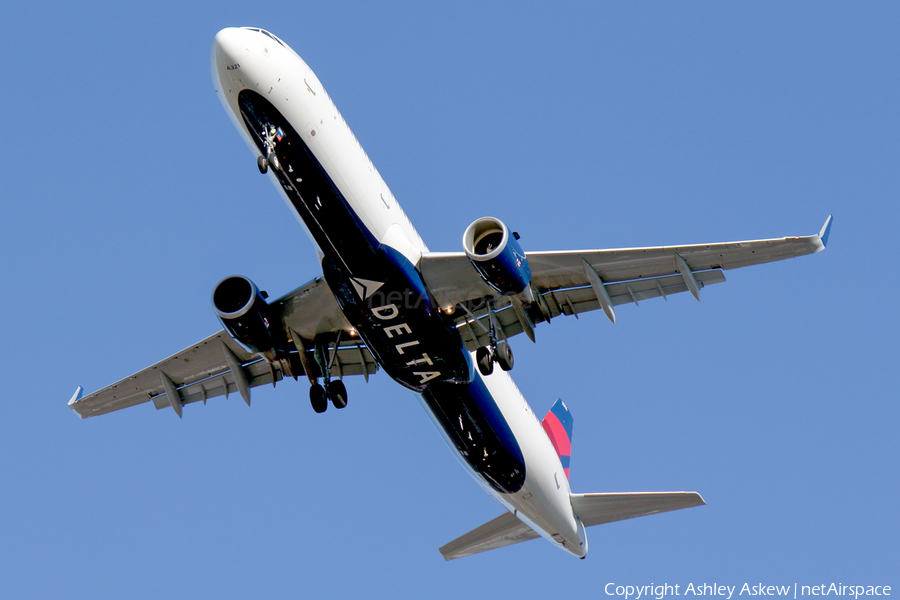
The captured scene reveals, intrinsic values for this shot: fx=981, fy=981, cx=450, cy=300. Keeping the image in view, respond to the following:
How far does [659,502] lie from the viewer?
27641 mm

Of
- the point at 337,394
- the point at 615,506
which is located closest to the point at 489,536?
the point at 615,506

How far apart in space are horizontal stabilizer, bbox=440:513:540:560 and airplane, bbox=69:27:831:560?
1417 mm

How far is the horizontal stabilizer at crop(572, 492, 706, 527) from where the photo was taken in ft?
91.5

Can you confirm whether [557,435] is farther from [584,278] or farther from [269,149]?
[269,149]

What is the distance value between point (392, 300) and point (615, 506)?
11563 millimetres

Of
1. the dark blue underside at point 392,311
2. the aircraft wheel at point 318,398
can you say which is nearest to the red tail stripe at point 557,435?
the dark blue underside at point 392,311

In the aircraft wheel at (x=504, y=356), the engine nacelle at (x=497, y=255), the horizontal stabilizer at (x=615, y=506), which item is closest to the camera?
the engine nacelle at (x=497, y=255)

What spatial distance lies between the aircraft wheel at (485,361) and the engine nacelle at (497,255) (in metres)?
2.48

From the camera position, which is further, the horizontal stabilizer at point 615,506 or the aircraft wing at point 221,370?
the horizontal stabilizer at point 615,506

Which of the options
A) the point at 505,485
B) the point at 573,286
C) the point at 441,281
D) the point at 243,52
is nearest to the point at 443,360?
the point at 441,281

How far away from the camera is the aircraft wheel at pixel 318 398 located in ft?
82.0

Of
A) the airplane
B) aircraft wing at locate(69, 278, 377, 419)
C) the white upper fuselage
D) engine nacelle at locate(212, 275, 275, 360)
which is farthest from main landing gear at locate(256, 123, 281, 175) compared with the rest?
aircraft wing at locate(69, 278, 377, 419)

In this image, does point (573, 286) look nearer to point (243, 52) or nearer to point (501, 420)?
point (501, 420)

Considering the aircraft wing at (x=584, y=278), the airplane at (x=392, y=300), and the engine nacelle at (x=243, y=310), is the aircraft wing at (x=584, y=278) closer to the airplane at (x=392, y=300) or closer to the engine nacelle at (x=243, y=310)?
the airplane at (x=392, y=300)
